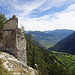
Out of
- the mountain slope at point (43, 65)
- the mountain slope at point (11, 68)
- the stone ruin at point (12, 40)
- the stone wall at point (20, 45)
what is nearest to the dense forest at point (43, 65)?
the mountain slope at point (43, 65)

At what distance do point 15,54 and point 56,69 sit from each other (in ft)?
82.4

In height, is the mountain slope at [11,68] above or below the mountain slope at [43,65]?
above

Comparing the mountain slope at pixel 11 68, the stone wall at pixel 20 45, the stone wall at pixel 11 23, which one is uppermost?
the stone wall at pixel 11 23

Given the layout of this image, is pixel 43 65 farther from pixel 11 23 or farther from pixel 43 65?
pixel 11 23

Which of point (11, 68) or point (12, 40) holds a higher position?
point (12, 40)

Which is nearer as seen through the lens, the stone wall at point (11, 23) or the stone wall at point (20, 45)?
the stone wall at point (20, 45)

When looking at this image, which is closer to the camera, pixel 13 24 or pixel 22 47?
pixel 13 24

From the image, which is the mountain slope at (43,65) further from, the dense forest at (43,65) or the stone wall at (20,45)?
the stone wall at (20,45)

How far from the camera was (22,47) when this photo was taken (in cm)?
1728

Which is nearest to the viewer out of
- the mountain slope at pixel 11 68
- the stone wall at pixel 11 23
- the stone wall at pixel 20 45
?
the mountain slope at pixel 11 68

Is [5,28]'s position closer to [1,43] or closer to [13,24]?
[13,24]

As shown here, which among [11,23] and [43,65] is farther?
[43,65]

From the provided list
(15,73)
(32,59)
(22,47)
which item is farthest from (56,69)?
(15,73)

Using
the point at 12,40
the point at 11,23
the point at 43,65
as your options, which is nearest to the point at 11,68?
the point at 12,40
